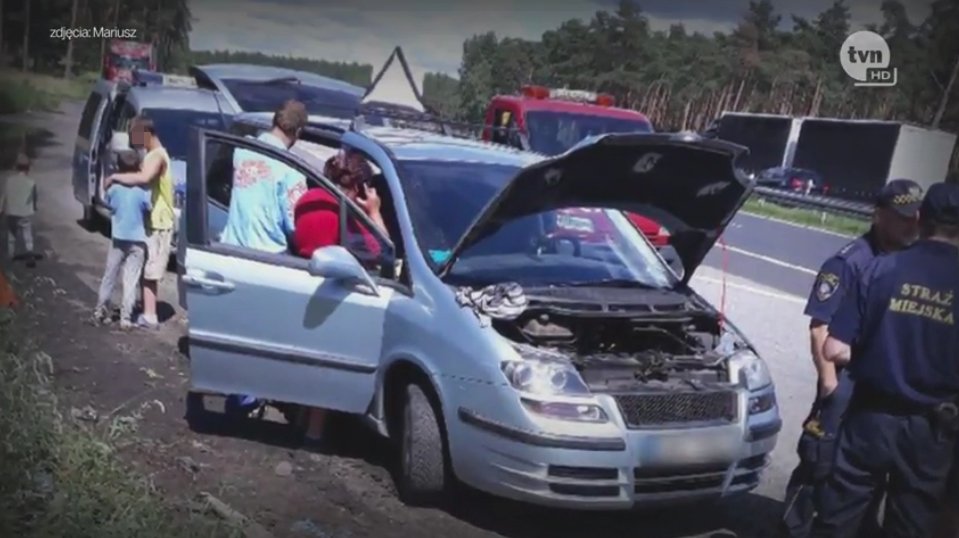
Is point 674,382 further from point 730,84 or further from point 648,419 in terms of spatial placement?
point 730,84

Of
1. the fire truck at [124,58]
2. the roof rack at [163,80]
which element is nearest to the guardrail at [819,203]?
the fire truck at [124,58]

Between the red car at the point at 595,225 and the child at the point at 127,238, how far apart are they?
228 cm

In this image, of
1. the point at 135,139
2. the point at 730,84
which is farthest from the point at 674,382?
the point at 135,139

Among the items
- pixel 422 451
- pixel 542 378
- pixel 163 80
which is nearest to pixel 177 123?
pixel 163 80

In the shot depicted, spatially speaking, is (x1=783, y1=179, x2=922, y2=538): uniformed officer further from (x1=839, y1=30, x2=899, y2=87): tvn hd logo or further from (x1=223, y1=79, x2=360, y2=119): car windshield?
(x1=223, y1=79, x2=360, y2=119): car windshield

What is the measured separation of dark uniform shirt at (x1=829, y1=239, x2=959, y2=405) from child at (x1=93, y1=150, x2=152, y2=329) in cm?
371

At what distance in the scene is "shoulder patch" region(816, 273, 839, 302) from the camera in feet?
12.1

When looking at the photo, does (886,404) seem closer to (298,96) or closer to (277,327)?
(277,327)

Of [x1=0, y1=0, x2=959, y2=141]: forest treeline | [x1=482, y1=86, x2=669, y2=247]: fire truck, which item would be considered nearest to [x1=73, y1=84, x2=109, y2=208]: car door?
[x1=0, y1=0, x2=959, y2=141]: forest treeline

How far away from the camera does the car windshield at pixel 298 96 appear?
5.21 m

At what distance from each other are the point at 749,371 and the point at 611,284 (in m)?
0.63

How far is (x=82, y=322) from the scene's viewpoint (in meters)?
5.11

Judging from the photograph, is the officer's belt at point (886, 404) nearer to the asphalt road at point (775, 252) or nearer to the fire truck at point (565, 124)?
the asphalt road at point (775, 252)

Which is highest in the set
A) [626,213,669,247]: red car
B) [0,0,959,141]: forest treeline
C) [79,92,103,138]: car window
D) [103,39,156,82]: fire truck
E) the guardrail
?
[0,0,959,141]: forest treeline
